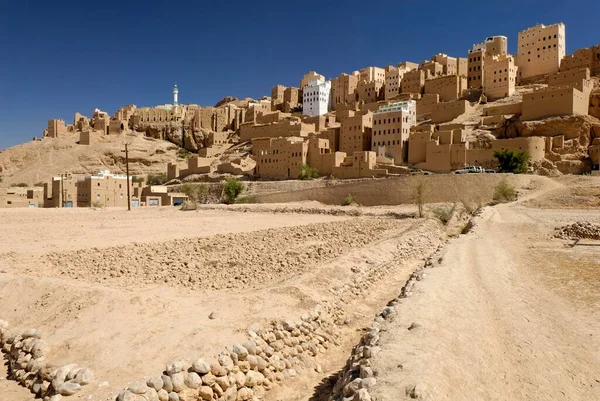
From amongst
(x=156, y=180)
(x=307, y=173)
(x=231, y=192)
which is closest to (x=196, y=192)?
(x=231, y=192)

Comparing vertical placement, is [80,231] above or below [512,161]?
below

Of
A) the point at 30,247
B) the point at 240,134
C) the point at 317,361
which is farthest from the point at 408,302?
the point at 240,134

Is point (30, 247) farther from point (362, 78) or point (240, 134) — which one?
point (362, 78)

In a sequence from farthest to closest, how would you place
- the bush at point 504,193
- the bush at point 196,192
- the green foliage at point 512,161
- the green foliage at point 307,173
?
the green foliage at point 307,173 → the bush at point 196,192 → the green foliage at point 512,161 → the bush at point 504,193

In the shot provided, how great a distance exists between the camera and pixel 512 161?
38.4 meters

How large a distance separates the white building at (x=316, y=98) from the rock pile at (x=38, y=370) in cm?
6919

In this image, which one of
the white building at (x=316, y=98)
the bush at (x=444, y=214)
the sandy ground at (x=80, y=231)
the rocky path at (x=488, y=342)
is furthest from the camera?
the white building at (x=316, y=98)

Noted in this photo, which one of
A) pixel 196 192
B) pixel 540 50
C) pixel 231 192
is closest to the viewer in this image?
pixel 196 192

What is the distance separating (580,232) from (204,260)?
15.2 m

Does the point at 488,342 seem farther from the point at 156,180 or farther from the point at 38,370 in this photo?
the point at 156,180

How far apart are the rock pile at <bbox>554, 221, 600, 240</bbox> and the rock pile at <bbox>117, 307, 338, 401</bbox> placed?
44.9 feet

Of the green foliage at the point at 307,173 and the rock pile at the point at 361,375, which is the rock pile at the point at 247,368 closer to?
the rock pile at the point at 361,375

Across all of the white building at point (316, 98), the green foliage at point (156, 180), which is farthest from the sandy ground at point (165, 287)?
the white building at point (316, 98)

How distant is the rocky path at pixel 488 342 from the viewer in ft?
15.4
